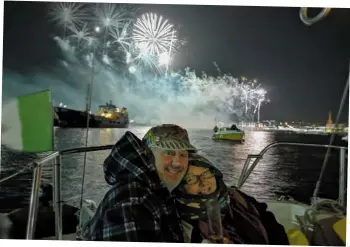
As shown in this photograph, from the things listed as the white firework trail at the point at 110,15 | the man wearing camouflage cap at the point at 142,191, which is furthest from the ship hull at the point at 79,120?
the white firework trail at the point at 110,15

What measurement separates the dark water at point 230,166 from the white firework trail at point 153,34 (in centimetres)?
45

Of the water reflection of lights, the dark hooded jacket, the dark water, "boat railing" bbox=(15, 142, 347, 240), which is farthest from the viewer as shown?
the water reflection of lights

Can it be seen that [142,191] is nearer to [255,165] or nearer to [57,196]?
[57,196]

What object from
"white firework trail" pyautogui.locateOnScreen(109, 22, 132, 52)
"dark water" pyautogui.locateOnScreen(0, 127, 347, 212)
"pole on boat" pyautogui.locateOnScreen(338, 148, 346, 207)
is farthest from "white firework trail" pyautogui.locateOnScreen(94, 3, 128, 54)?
"pole on boat" pyautogui.locateOnScreen(338, 148, 346, 207)

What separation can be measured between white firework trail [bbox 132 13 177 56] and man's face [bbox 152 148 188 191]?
0.58 m

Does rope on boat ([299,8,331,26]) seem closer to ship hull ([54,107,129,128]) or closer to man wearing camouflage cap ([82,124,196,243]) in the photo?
man wearing camouflage cap ([82,124,196,243])

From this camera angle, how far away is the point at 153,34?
2.13 metres

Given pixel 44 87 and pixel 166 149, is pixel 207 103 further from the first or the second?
pixel 44 87

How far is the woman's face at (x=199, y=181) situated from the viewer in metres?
1.93

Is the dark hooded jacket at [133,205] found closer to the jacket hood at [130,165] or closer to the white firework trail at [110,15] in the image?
the jacket hood at [130,165]

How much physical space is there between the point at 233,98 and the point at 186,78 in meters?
0.29

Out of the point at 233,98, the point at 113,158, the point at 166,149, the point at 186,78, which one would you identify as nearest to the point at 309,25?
the point at 233,98

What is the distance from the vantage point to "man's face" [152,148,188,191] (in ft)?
6.17

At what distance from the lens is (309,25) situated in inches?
84.7
